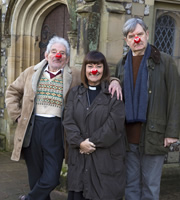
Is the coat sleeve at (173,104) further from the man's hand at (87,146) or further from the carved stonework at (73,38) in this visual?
the carved stonework at (73,38)

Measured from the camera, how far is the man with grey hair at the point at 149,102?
9.93ft

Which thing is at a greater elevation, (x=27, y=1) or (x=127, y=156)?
(x=27, y=1)

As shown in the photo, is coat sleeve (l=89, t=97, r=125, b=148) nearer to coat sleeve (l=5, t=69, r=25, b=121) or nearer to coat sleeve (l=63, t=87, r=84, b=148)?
coat sleeve (l=63, t=87, r=84, b=148)

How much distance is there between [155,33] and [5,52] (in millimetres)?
3530

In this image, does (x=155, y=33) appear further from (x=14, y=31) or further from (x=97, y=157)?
(x=14, y=31)

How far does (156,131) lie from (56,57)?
1177mm

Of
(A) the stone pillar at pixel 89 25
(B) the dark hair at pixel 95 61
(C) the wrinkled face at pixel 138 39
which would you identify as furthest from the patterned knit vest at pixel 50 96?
(A) the stone pillar at pixel 89 25

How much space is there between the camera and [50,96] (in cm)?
329

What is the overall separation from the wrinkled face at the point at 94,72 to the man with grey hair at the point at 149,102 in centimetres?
29

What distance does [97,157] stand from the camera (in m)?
2.90

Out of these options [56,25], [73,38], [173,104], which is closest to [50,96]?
[173,104]

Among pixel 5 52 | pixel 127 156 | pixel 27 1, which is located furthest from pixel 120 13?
pixel 5 52

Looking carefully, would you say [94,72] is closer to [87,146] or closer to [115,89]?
[115,89]

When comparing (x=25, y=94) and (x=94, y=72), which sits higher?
(x=94, y=72)
